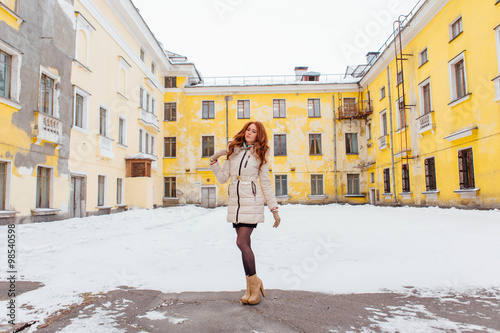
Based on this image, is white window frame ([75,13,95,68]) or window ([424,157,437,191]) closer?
white window frame ([75,13,95,68])

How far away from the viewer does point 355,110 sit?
26.0 m

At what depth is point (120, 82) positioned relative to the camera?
18.3 m

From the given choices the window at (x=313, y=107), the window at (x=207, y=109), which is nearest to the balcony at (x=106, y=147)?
the window at (x=207, y=109)

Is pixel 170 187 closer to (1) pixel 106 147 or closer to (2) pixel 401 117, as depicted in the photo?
(1) pixel 106 147

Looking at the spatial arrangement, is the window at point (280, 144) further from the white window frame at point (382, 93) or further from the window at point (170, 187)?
the window at point (170, 187)

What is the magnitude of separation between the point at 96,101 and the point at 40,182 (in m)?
5.41

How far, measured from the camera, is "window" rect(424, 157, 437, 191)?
16.1m

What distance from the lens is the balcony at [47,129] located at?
11.0m

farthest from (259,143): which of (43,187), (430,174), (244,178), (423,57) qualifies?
(423,57)

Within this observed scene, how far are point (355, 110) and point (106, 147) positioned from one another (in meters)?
18.8

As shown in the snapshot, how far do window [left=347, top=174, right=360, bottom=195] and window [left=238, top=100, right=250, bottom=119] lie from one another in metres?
9.71

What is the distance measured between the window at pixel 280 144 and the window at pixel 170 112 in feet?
28.0

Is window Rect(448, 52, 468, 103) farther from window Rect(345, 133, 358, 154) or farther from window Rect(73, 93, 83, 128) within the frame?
window Rect(73, 93, 83, 128)

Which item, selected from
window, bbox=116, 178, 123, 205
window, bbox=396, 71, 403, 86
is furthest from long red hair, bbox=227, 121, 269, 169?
window, bbox=396, 71, 403, 86
